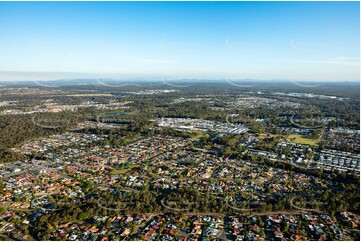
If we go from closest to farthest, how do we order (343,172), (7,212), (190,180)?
(7,212)
(190,180)
(343,172)

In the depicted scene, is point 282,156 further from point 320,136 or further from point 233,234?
point 233,234

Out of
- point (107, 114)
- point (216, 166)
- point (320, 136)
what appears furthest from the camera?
point (107, 114)

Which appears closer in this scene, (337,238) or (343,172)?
(337,238)

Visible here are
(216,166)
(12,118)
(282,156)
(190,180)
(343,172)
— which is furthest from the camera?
(12,118)

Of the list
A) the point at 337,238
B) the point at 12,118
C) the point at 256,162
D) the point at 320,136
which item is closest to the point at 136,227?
the point at 337,238

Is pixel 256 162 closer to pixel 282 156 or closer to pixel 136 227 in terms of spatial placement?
pixel 282 156

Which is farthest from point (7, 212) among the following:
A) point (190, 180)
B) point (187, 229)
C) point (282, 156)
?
point (282, 156)
